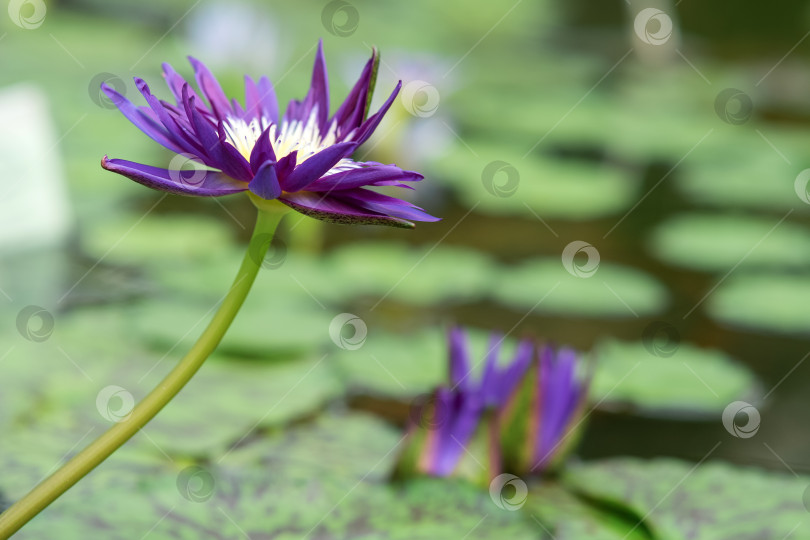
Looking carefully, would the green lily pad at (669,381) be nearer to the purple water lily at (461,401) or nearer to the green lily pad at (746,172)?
the purple water lily at (461,401)

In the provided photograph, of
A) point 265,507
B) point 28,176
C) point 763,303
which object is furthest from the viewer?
point 763,303

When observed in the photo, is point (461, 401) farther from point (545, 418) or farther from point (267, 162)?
point (267, 162)

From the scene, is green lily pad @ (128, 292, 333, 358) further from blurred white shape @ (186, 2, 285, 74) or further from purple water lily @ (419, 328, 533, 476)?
blurred white shape @ (186, 2, 285, 74)

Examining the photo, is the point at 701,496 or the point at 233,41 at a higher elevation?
the point at 233,41

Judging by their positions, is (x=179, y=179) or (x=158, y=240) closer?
(x=179, y=179)

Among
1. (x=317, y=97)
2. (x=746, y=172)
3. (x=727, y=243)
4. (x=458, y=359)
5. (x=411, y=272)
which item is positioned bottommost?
(x=458, y=359)

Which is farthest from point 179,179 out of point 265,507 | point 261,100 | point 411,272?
point 411,272

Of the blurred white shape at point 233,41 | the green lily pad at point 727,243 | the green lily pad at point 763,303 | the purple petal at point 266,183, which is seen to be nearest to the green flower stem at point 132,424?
the purple petal at point 266,183
